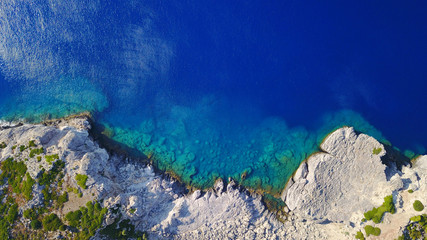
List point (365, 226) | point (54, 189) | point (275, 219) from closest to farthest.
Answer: point (54, 189)
point (365, 226)
point (275, 219)

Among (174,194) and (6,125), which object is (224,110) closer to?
(174,194)

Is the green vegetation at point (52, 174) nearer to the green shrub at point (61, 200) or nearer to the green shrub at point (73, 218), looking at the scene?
the green shrub at point (61, 200)

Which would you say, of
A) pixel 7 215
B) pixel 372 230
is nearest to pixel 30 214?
pixel 7 215

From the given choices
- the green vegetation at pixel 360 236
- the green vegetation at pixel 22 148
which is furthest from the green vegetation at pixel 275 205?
the green vegetation at pixel 22 148

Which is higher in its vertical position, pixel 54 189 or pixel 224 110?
pixel 224 110

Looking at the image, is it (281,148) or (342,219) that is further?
(281,148)

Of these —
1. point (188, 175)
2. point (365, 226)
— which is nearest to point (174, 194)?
point (188, 175)

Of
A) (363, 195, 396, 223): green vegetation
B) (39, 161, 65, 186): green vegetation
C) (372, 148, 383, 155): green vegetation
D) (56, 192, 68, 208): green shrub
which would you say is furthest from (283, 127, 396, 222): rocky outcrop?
(39, 161, 65, 186): green vegetation
